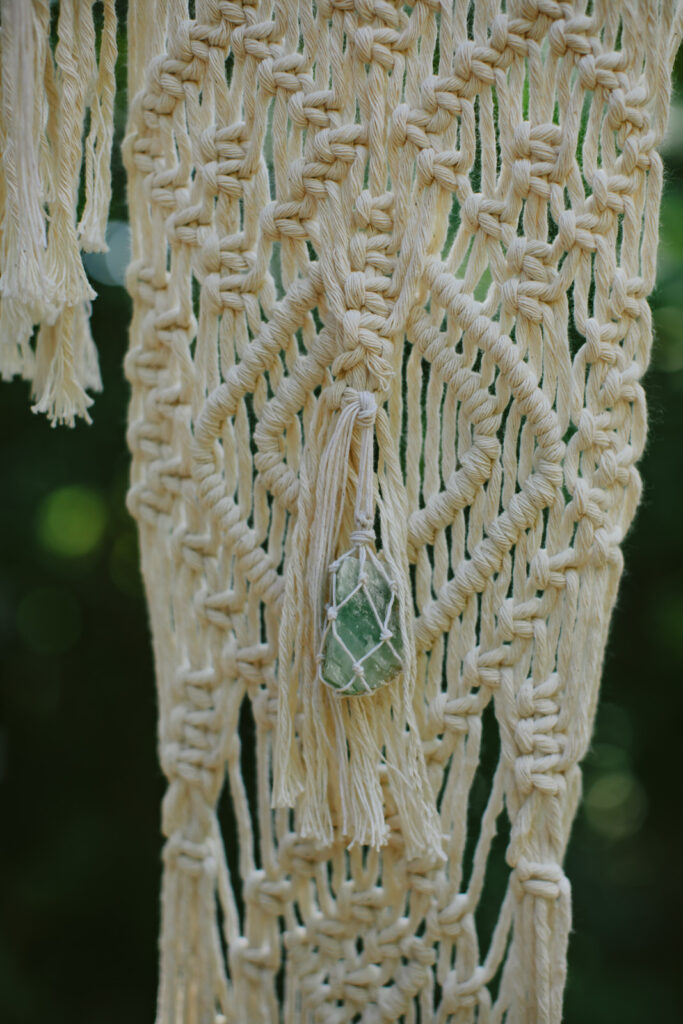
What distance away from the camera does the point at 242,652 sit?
630 millimetres

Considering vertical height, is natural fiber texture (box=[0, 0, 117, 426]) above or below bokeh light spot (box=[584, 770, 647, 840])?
above

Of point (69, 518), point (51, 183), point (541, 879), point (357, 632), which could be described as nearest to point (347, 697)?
point (357, 632)

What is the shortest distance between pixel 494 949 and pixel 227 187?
0.52m

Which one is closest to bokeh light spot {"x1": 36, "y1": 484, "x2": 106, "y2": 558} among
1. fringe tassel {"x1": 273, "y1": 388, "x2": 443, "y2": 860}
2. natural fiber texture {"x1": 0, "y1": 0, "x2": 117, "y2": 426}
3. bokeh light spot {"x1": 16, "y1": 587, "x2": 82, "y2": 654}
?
bokeh light spot {"x1": 16, "y1": 587, "x2": 82, "y2": 654}

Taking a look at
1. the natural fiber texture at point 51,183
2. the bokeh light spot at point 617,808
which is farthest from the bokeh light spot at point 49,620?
the bokeh light spot at point 617,808

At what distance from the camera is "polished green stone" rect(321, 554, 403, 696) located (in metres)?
0.55

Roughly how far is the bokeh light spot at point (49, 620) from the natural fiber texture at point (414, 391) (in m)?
0.62

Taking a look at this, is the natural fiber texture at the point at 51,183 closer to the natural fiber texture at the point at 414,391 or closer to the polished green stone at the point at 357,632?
the natural fiber texture at the point at 414,391

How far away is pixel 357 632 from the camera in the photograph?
0.56m

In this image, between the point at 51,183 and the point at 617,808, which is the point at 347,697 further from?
the point at 617,808

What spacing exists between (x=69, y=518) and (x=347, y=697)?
72cm

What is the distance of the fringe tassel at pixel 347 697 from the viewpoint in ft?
1.86

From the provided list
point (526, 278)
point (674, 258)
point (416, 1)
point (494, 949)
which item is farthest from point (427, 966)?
point (674, 258)

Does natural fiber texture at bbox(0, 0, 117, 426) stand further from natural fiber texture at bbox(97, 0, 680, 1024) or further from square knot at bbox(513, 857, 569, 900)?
square knot at bbox(513, 857, 569, 900)
